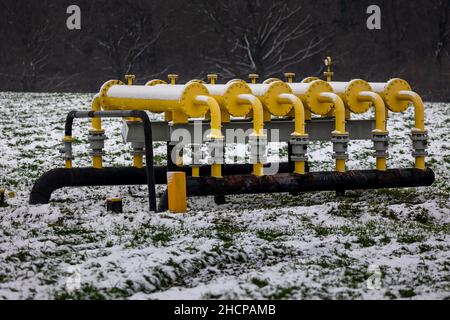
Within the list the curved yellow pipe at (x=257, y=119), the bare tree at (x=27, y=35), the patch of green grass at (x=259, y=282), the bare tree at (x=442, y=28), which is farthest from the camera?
the bare tree at (x=27, y=35)

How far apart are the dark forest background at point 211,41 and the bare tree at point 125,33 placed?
61 mm

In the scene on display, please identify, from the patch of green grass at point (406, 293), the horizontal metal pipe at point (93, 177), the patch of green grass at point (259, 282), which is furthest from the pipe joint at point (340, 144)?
the patch of green grass at point (406, 293)

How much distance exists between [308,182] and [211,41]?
3593 cm

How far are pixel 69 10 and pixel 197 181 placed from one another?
31.9 metres

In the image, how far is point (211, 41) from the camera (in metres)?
49.6

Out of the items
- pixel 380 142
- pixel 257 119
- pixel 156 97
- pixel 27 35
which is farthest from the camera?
pixel 27 35

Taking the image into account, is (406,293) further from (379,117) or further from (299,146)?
(379,117)

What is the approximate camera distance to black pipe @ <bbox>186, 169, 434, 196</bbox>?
13617 mm

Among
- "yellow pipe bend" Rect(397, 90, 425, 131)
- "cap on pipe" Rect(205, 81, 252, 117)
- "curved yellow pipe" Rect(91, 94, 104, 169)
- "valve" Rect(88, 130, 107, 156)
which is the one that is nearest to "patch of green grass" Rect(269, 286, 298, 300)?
"cap on pipe" Rect(205, 81, 252, 117)

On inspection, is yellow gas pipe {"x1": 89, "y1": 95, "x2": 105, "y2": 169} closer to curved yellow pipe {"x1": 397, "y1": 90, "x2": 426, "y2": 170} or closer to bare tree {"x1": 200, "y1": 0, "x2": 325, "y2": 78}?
curved yellow pipe {"x1": 397, "y1": 90, "x2": 426, "y2": 170}

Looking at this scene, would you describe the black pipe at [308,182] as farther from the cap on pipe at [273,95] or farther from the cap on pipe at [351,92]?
the cap on pipe at [351,92]

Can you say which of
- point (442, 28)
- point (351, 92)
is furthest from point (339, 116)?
point (442, 28)

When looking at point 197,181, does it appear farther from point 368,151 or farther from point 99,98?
point 368,151

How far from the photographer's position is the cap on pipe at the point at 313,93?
50.3ft
